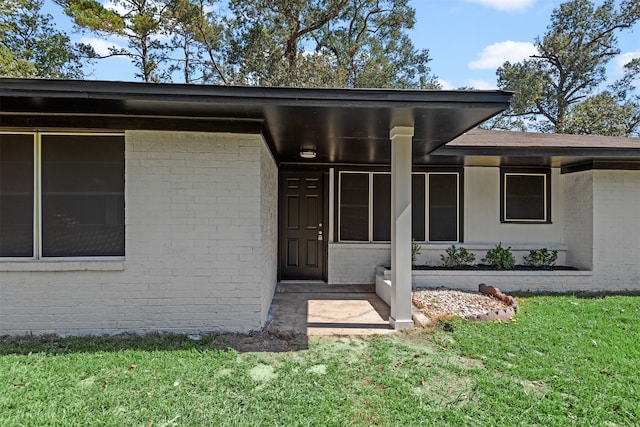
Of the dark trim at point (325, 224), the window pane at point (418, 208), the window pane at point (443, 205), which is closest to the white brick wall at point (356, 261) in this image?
the dark trim at point (325, 224)

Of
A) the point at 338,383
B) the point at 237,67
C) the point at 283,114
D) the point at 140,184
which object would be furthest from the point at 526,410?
the point at 237,67

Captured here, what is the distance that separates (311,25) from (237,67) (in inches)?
136

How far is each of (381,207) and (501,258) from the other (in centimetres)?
250

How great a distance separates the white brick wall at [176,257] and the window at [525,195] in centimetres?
564

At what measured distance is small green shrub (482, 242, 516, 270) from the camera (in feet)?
23.6

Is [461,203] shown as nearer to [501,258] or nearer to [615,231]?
[501,258]

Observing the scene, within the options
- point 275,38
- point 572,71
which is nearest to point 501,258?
point 275,38

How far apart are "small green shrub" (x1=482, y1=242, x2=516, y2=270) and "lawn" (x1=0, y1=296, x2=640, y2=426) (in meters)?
2.79

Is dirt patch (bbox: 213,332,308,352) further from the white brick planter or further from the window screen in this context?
the window screen

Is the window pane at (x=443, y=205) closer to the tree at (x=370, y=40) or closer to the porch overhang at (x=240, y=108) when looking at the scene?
the porch overhang at (x=240, y=108)

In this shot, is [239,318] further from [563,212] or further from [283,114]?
[563,212]

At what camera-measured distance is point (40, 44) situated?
14.1 metres

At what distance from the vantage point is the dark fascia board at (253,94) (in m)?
3.54

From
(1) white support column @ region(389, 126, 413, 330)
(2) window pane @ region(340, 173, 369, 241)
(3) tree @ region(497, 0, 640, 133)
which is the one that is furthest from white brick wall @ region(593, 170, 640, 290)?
(3) tree @ region(497, 0, 640, 133)
